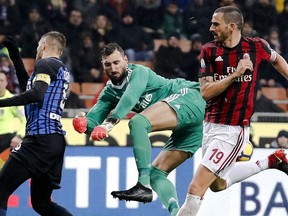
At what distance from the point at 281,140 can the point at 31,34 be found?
15.1 feet

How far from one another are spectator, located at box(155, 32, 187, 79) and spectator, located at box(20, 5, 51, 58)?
173cm

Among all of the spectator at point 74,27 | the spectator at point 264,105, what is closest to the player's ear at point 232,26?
the spectator at point 264,105

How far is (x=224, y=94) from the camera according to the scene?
8.83 metres

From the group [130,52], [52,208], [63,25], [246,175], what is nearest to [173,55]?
[130,52]

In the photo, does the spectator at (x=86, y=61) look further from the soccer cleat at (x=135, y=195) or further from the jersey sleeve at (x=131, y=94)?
the soccer cleat at (x=135, y=195)

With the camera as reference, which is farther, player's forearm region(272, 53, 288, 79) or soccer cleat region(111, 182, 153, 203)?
player's forearm region(272, 53, 288, 79)

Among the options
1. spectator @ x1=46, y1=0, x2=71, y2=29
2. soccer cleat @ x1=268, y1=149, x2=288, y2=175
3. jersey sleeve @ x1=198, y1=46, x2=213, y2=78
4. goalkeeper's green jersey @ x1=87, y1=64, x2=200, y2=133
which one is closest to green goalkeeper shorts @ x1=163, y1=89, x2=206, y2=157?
goalkeeper's green jersey @ x1=87, y1=64, x2=200, y2=133

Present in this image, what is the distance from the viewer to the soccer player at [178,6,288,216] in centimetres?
870

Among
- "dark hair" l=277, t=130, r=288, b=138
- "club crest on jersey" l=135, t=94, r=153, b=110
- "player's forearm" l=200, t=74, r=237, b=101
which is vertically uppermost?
"player's forearm" l=200, t=74, r=237, b=101

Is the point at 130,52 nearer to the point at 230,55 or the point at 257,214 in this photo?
the point at 257,214

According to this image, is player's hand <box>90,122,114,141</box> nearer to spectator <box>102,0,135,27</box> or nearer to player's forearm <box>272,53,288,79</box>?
player's forearm <box>272,53,288,79</box>

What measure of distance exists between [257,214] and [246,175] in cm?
199

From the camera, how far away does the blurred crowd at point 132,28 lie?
1530cm

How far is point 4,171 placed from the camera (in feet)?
28.4
